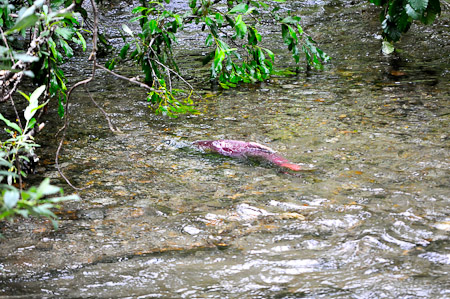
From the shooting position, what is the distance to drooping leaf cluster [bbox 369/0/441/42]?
188 inches

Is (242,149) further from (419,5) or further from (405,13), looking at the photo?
(405,13)

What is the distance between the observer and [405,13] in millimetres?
5141

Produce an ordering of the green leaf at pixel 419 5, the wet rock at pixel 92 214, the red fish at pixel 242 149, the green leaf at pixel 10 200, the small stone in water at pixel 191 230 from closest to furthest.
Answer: the green leaf at pixel 10 200, the small stone in water at pixel 191 230, the wet rock at pixel 92 214, the red fish at pixel 242 149, the green leaf at pixel 419 5

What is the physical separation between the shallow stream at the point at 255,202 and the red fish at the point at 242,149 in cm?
12

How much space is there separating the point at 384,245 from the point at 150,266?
1.34 m

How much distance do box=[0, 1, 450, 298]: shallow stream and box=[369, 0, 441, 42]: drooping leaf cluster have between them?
72 centimetres

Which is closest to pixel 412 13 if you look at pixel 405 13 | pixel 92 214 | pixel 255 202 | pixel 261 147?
pixel 405 13

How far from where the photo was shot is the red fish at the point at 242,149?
4.13 meters

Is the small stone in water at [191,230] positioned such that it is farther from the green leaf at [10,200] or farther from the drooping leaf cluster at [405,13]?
the drooping leaf cluster at [405,13]

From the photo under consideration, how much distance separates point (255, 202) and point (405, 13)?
10.2 feet

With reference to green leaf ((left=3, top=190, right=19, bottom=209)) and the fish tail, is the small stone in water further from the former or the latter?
green leaf ((left=3, top=190, right=19, bottom=209))

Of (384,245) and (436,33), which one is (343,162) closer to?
(384,245)

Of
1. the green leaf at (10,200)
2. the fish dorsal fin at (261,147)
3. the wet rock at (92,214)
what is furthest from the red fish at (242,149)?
the green leaf at (10,200)

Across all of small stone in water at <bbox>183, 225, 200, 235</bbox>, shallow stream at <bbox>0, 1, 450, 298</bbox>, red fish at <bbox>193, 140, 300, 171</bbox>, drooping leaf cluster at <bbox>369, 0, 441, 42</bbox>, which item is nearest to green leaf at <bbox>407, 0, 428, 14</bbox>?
drooping leaf cluster at <bbox>369, 0, 441, 42</bbox>
